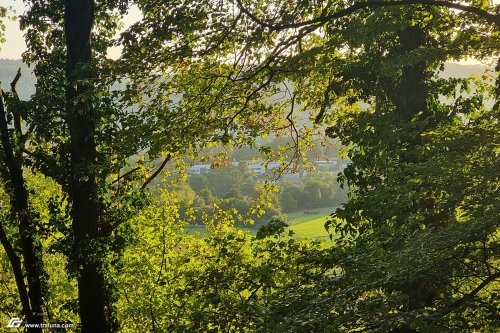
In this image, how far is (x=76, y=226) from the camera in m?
9.32

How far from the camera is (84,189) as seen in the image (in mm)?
9250

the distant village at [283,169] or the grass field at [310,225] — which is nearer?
the distant village at [283,169]

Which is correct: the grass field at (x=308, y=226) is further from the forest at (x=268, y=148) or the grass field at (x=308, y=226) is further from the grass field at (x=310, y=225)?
the forest at (x=268, y=148)

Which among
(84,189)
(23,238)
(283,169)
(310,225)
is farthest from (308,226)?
(84,189)

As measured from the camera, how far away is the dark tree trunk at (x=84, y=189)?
9109 mm

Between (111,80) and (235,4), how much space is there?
9.18 feet

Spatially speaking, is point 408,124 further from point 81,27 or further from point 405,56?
point 81,27

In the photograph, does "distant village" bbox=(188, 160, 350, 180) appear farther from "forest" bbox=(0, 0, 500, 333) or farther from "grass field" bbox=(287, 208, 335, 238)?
"grass field" bbox=(287, 208, 335, 238)

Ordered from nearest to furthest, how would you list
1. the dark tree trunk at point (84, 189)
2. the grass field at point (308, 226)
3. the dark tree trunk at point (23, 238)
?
the dark tree trunk at point (84, 189) → the dark tree trunk at point (23, 238) → the grass field at point (308, 226)

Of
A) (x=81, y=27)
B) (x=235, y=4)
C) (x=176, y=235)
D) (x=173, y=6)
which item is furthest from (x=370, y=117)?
(x=176, y=235)

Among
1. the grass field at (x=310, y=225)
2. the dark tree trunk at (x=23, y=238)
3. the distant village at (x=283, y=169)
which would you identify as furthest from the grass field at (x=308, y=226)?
the dark tree trunk at (x=23, y=238)

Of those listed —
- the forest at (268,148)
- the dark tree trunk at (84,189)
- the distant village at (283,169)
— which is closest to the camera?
the forest at (268,148)

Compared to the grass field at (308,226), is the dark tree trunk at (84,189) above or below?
above

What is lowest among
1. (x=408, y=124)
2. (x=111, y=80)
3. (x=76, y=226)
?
(x=76, y=226)
